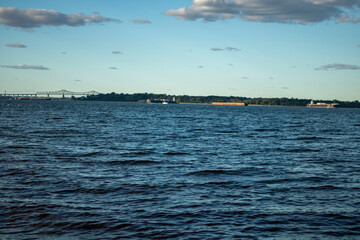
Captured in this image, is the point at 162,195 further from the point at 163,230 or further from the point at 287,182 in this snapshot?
the point at 287,182

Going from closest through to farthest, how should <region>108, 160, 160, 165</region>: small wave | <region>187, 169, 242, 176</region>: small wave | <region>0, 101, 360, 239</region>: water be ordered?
<region>0, 101, 360, 239</region>: water < <region>187, 169, 242, 176</region>: small wave < <region>108, 160, 160, 165</region>: small wave

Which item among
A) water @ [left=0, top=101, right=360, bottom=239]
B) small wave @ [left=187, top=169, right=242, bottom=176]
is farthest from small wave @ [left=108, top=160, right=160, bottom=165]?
small wave @ [left=187, top=169, right=242, bottom=176]

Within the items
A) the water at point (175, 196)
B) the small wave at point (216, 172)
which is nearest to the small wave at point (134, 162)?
the water at point (175, 196)

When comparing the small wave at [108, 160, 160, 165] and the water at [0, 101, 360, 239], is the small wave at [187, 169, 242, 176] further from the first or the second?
the small wave at [108, 160, 160, 165]

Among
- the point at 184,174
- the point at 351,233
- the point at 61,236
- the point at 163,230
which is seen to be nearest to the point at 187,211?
the point at 163,230

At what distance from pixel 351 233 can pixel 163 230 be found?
5.97 metres

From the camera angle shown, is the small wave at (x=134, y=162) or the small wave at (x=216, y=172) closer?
the small wave at (x=216, y=172)

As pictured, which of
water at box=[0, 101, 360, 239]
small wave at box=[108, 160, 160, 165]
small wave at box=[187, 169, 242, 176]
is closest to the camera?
water at box=[0, 101, 360, 239]

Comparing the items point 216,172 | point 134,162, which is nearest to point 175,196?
point 216,172

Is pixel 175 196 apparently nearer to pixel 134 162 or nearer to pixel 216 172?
pixel 216 172

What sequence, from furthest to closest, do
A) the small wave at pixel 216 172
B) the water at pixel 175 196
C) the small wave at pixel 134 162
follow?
1. the small wave at pixel 134 162
2. the small wave at pixel 216 172
3. the water at pixel 175 196

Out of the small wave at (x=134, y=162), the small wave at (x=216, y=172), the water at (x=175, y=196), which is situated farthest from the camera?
the small wave at (x=134, y=162)

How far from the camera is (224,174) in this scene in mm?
20062

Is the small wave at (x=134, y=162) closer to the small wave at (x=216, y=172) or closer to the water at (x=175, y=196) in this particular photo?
the water at (x=175, y=196)
